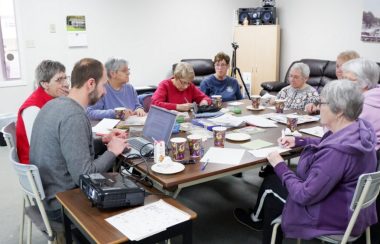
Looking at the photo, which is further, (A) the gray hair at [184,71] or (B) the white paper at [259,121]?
(A) the gray hair at [184,71]

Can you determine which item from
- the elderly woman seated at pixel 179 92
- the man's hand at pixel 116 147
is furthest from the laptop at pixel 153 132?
the elderly woman seated at pixel 179 92

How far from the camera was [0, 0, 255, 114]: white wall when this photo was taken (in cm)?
493

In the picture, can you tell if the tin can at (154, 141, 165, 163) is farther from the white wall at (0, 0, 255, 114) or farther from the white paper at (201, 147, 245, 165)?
the white wall at (0, 0, 255, 114)

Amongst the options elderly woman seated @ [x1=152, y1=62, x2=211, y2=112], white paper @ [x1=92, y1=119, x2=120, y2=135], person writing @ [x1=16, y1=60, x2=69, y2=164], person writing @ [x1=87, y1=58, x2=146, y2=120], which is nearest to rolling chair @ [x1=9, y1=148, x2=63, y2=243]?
person writing @ [x1=16, y1=60, x2=69, y2=164]

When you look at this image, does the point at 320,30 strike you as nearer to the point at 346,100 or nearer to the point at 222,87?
the point at 222,87

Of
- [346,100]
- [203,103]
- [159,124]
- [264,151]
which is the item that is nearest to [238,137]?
[264,151]

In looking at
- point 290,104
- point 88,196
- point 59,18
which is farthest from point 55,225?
point 59,18

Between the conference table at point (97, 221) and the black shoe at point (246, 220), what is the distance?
1.15m

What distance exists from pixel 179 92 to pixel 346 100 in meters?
2.00

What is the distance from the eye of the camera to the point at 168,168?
186 centimetres

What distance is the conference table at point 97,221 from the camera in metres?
1.35

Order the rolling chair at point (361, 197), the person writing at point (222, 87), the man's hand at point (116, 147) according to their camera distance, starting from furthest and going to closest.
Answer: the person writing at point (222, 87)
the man's hand at point (116, 147)
the rolling chair at point (361, 197)

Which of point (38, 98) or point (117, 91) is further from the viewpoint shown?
point (117, 91)

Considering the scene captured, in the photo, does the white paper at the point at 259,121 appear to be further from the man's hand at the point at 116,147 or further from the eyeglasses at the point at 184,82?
the man's hand at the point at 116,147
